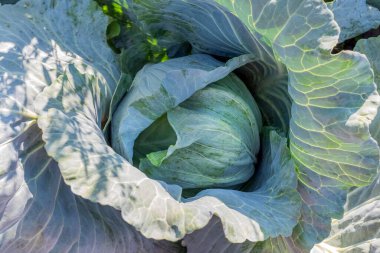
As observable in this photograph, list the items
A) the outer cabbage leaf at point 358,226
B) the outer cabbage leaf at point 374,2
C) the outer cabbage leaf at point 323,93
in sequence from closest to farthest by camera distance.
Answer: the outer cabbage leaf at point 323,93
the outer cabbage leaf at point 358,226
the outer cabbage leaf at point 374,2

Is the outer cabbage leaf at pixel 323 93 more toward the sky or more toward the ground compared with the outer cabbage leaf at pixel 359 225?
more toward the sky

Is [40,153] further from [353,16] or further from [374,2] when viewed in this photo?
[374,2]

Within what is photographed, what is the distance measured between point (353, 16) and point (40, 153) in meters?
1.29

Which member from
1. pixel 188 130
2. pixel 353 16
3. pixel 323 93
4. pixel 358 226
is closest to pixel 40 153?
pixel 188 130

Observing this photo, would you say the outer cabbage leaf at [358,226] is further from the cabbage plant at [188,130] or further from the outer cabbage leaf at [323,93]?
the outer cabbage leaf at [323,93]

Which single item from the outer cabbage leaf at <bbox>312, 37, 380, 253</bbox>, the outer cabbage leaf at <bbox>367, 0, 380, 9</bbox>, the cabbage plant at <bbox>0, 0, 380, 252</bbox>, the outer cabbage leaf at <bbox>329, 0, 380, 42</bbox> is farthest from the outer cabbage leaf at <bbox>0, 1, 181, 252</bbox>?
the outer cabbage leaf at <bbox>367, 0, 380, 9</bbox>

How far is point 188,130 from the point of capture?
1.50 meters

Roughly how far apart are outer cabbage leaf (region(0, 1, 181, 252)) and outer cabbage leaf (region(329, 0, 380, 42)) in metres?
0.90

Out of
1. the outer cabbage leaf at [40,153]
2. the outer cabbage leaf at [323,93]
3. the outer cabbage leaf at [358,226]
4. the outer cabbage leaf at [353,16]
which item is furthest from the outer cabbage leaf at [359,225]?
the outer cabbage leaf at [40,153]

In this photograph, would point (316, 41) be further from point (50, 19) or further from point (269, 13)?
point (50, 19)

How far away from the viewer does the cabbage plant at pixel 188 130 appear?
1.27 meters

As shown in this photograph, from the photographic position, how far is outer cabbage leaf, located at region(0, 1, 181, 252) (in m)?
1.35

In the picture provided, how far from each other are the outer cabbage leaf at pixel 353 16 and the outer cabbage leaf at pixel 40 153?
A: 0.90 m

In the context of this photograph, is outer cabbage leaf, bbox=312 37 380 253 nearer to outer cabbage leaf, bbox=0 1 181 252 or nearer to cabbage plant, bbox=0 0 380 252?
cabbage plant, bbox=0 0 380 252
